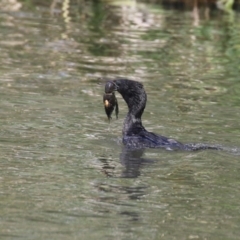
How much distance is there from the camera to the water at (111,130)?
24.6 ft

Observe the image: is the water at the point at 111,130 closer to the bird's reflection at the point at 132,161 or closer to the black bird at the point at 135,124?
the bird's reflection at the point at 132,161

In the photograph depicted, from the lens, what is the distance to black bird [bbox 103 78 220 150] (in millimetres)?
10227

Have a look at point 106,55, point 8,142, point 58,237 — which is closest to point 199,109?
point 8,142

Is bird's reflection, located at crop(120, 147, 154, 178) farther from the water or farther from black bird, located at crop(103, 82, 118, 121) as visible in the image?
black bird, located at crop(103, 82, 118, 121)

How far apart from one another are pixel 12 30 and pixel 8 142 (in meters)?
9.24

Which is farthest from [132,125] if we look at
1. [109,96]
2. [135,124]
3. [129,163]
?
[129,163]

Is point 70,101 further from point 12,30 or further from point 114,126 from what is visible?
point 12,30

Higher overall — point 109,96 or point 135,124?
point 109,96

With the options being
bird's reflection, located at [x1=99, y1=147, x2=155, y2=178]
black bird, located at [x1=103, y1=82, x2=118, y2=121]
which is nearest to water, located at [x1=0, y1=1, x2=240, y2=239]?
bird's reflection, located at [x1=99, y1=147, x2=155, y2=178]

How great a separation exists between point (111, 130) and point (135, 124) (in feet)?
1.80

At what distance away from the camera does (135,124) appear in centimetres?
1091

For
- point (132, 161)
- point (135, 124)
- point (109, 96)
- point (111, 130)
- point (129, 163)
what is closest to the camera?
point (129, 163)

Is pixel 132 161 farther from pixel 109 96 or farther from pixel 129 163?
pixel 109 96

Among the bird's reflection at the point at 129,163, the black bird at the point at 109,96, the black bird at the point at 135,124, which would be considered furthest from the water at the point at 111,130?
the black bird at the point at 109,96
